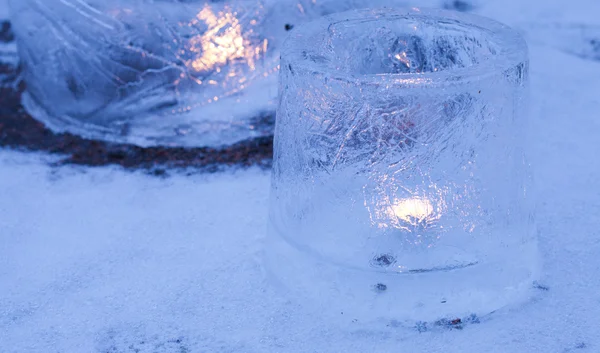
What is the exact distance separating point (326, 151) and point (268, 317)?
291 mm

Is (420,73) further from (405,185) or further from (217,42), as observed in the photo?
(217,42)

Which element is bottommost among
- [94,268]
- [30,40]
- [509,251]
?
[94,268]

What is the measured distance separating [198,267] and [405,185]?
0.43 meters

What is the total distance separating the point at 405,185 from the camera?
1184mm

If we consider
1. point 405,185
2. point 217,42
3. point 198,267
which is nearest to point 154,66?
point 217,42

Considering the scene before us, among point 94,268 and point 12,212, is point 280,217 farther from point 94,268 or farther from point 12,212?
point 12,212

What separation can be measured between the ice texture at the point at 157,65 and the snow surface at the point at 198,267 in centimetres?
20

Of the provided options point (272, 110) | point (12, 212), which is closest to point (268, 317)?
point (12, 212)

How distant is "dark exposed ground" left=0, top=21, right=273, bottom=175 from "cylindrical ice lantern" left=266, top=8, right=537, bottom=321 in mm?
472

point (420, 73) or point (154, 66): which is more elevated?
point (420, 73)

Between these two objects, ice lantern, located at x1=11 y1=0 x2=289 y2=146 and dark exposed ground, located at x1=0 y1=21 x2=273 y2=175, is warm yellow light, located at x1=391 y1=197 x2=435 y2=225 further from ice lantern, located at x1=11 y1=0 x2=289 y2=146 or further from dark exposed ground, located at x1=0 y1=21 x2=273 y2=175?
ice lantern, located at x1=11 y1=0 x2=289 y2=146

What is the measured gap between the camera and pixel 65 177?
68.0 inches

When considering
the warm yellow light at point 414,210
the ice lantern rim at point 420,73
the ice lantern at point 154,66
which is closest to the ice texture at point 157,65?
the ice lantern at point 154,66

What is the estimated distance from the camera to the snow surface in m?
1.20
